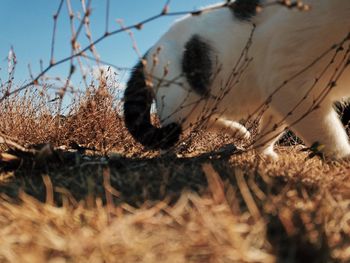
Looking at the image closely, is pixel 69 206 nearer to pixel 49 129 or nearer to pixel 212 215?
pixel 212 215

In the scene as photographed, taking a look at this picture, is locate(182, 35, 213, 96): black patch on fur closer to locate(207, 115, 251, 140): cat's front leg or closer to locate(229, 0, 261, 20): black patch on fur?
locate(229, 0, 261, 20): black patch on fur

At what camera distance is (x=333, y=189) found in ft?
4.90

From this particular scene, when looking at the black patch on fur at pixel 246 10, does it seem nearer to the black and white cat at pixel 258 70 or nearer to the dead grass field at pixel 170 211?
the black and white cat at pixel 258 70

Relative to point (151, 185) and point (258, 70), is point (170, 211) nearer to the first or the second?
point (151, 185)

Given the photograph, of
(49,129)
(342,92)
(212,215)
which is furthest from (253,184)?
(49,129)

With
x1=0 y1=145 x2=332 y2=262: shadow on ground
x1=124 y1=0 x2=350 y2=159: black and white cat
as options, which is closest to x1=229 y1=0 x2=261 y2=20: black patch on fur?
x1=124 y1=0 x2=350 y2=159: black and white cat

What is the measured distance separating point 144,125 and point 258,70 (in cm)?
84

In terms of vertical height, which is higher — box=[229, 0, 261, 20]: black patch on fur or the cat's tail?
box=[229, 0, 261, 20]: black patch on fur

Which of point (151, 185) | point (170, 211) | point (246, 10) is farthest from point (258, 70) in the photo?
point (170, 211)

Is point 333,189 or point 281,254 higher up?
point 333,189

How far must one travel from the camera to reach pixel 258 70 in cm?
267

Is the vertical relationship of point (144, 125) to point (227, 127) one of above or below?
below

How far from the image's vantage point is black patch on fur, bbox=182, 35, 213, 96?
2.96 meters

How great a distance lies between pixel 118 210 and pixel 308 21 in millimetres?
1571
